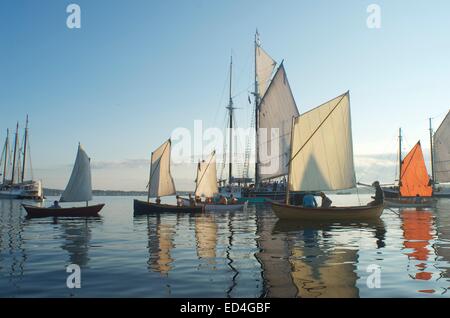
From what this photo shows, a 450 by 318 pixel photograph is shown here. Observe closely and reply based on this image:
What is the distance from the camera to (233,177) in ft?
291

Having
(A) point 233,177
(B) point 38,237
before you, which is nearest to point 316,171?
(B) point 38,237

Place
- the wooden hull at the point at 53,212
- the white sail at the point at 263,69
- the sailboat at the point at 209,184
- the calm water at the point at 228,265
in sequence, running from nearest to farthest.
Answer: the calm water at the point at 228,265
the wooden hull at the point at 53,212
the sailboat at the point at 209,184
the white sail at the point at 263,69

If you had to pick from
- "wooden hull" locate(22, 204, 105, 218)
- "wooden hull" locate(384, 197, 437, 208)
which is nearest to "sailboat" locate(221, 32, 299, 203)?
"wooden hull" locate(384, 197, 437, 208)

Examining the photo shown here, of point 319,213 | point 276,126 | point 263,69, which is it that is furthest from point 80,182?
point 263,69

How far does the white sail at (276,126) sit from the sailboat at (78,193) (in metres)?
35.8

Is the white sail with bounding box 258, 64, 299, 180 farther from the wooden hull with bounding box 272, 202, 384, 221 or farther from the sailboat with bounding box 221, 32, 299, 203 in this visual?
the wooden hull with bounding box 272, 202, 384, 221

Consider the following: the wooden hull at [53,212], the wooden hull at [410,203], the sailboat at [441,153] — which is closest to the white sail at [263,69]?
the wooden hull at [410,203]

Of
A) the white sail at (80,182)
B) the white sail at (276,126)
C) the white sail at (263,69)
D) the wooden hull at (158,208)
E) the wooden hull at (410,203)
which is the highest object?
the white sail at (263,69)

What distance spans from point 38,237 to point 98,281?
50.5 feet

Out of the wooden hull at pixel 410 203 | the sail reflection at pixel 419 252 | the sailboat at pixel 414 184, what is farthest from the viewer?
the wooden hull at pixel 410 203

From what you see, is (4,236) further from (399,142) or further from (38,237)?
(399,142)

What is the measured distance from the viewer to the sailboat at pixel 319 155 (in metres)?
35.7

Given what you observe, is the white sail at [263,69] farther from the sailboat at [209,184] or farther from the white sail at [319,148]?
the white sail at [319,148]
